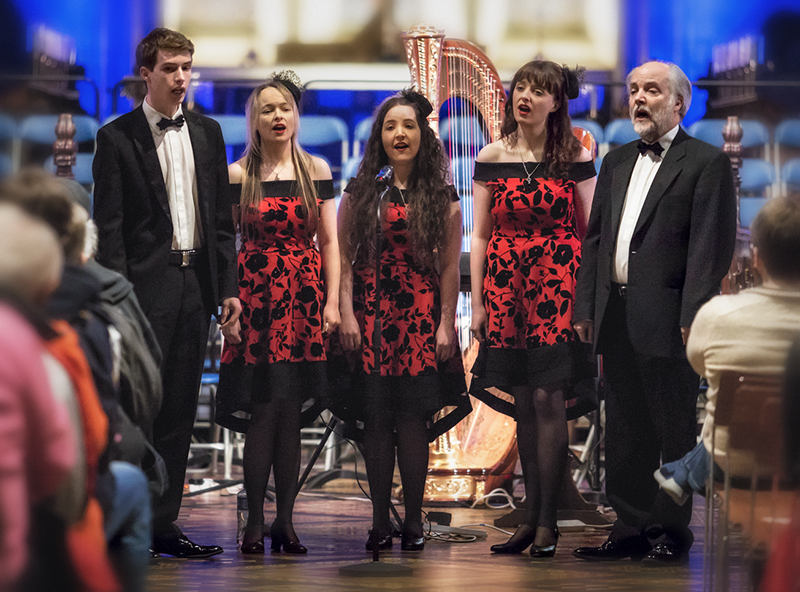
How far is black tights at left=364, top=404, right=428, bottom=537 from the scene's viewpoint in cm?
346

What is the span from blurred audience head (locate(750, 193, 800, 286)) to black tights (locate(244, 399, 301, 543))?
1704 millimetres

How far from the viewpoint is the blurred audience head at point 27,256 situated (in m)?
1.59

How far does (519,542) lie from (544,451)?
11.5 inches

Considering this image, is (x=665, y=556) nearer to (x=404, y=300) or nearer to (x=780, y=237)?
(x=404, y=300)

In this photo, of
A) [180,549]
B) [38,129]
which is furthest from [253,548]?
[38,129]

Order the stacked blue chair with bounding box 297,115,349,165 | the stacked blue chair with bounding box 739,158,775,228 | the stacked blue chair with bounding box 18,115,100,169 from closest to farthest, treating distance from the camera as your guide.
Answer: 1. the stacked blue chair with bounding box 18,115,100,169
2. the stacked blue chair with bounding box 739,158,775,228
3. the stacked blue chair with bounding box 297,115,349,165

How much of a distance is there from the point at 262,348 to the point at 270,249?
1.03 ft

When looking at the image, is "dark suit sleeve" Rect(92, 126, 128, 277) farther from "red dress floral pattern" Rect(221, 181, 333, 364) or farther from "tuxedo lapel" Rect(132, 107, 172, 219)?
"red dress floral pattern" Rect(221, 181, 333, 364)

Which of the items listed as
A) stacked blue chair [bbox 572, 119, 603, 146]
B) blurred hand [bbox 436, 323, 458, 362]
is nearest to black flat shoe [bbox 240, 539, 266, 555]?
blurred hand [bbox 436, 323, 458, 362]

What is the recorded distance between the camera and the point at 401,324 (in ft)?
11.5

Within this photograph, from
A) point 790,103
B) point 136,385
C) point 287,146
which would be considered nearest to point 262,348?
point 287,146

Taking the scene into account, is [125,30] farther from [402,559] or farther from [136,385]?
[136,385]

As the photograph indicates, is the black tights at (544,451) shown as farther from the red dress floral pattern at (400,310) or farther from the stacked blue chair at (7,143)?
the stacked blue chair at (7,143)

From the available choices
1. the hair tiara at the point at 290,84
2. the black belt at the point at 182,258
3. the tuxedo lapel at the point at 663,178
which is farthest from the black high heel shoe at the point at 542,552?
the hair tiara at the point at 290,84
